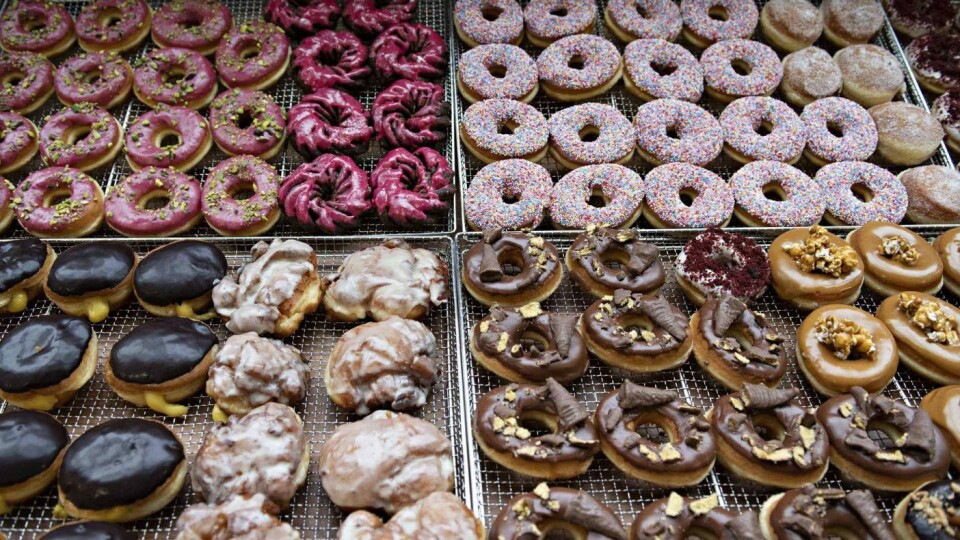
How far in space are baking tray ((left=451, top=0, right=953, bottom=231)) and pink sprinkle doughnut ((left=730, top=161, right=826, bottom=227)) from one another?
0.62 ft

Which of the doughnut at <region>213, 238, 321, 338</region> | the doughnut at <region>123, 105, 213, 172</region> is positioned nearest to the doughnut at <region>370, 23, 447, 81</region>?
the doughnut at <region>123, 105, 213, 172</region>

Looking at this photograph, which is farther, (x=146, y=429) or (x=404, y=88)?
(x=404, y=88)

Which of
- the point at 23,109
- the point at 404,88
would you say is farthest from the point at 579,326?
the point at 23,109

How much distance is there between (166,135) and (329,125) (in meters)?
1.06

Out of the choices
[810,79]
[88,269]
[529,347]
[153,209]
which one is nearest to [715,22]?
[810,79]

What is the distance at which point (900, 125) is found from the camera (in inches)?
164

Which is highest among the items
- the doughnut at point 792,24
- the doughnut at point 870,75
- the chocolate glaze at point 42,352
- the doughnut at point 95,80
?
the doughnut at point 792,24

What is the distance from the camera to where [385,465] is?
8.52 ft

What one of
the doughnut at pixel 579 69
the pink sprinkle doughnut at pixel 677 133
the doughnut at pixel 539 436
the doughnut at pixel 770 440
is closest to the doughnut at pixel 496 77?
the doughnut at pixel 579 69

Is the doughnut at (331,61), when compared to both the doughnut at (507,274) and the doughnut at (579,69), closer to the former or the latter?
the doughnut at (579,69)

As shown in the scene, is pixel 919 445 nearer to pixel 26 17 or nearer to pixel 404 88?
pixel 404 88

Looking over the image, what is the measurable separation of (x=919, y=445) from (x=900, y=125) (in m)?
2.34

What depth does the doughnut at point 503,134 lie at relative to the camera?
12.9ft

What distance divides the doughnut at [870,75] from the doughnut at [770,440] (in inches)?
102
